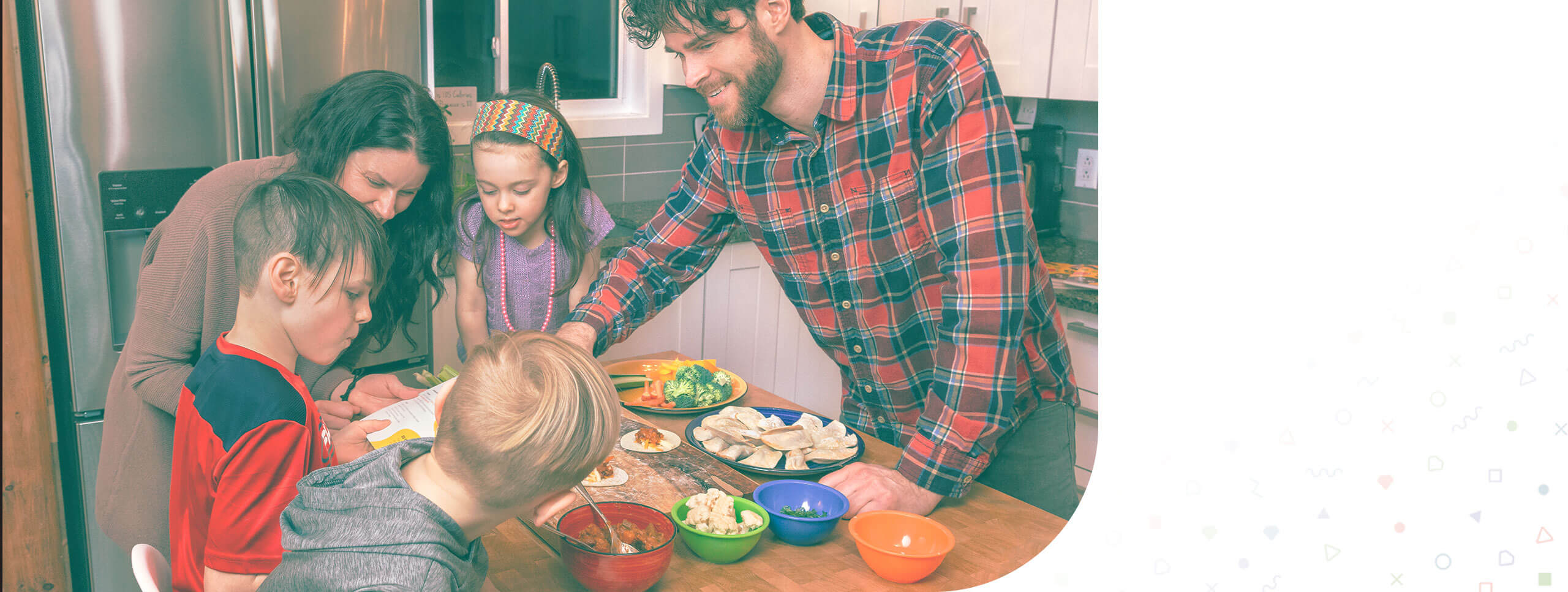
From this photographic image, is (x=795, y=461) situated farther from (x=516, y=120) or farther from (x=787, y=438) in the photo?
(x=516, y=120)

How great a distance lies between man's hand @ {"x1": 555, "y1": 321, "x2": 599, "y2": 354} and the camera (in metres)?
0.94

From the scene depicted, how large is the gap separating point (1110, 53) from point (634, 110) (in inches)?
52.6

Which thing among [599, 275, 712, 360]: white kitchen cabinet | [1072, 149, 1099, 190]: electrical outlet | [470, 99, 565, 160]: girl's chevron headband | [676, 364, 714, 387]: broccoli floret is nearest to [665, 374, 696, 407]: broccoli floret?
[676, 364, 714, 387]: broccoli floret

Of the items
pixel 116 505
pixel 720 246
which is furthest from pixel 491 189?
pixel 116 505

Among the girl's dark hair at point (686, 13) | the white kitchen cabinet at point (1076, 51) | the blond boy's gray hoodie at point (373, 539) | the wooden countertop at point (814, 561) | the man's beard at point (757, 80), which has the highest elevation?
the white kitchen cabinet at point (1076, 51)

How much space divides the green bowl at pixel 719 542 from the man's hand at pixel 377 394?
44 centimetres

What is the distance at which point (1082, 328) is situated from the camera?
1.52 meters

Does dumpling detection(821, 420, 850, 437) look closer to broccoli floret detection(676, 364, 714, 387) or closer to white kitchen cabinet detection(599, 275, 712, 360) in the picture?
broccoli floret detection(676, 364, 714, 387)

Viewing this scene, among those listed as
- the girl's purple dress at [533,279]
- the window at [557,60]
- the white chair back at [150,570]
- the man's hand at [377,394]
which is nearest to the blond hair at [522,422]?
the white chair back at [150,570]

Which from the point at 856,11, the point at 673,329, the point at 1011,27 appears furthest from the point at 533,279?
the point at 1011,27

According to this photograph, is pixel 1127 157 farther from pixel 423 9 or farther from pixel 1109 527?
pixel 423 9

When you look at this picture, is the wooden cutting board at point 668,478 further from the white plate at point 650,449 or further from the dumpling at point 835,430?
the dumpling at point 835,430

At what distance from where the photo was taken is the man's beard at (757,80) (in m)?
0.85

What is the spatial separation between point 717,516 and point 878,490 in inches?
5.5
